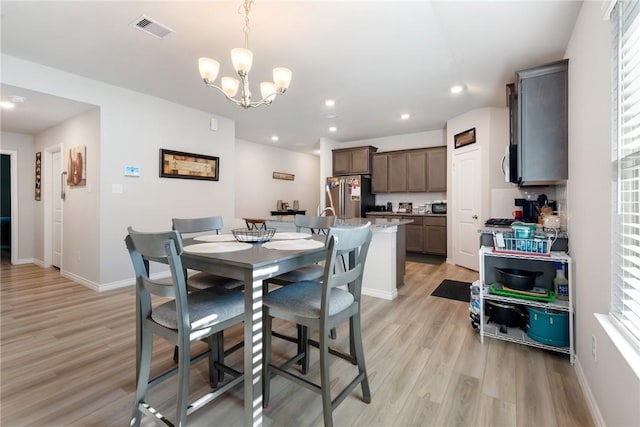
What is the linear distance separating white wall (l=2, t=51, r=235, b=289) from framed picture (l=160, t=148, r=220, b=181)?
3.5 inches

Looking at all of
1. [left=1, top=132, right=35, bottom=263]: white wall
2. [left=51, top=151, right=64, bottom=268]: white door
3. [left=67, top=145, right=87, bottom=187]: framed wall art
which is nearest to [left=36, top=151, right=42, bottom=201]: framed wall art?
[left=1, top=132, right=35, bottom=263]: white wall

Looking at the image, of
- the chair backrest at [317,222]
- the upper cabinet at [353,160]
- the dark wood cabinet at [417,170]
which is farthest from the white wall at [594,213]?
the upper cabinet at [353,160]

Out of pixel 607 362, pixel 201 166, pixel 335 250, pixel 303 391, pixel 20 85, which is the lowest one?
pixel 303 391

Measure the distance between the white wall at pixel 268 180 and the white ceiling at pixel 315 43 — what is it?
257 cm

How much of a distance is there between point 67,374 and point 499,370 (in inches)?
108

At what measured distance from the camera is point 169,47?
266 centimetres

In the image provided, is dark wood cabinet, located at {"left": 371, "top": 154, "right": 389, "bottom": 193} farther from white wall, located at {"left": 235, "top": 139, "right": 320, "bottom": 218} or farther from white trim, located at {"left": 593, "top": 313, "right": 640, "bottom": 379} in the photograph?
white trim, located at {"left": 593, "top": 313, "right": 640, "bottom": 379}

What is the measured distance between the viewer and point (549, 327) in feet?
6.73

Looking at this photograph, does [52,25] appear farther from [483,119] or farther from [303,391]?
[483,119]

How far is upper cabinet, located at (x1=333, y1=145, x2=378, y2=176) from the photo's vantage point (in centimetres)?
624

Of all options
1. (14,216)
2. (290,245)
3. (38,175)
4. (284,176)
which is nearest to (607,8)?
(290,245)

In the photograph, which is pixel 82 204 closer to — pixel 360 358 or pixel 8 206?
pixel 360 358

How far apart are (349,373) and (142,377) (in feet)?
3.79

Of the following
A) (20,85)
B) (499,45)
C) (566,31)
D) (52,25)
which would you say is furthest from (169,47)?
(566,31)
